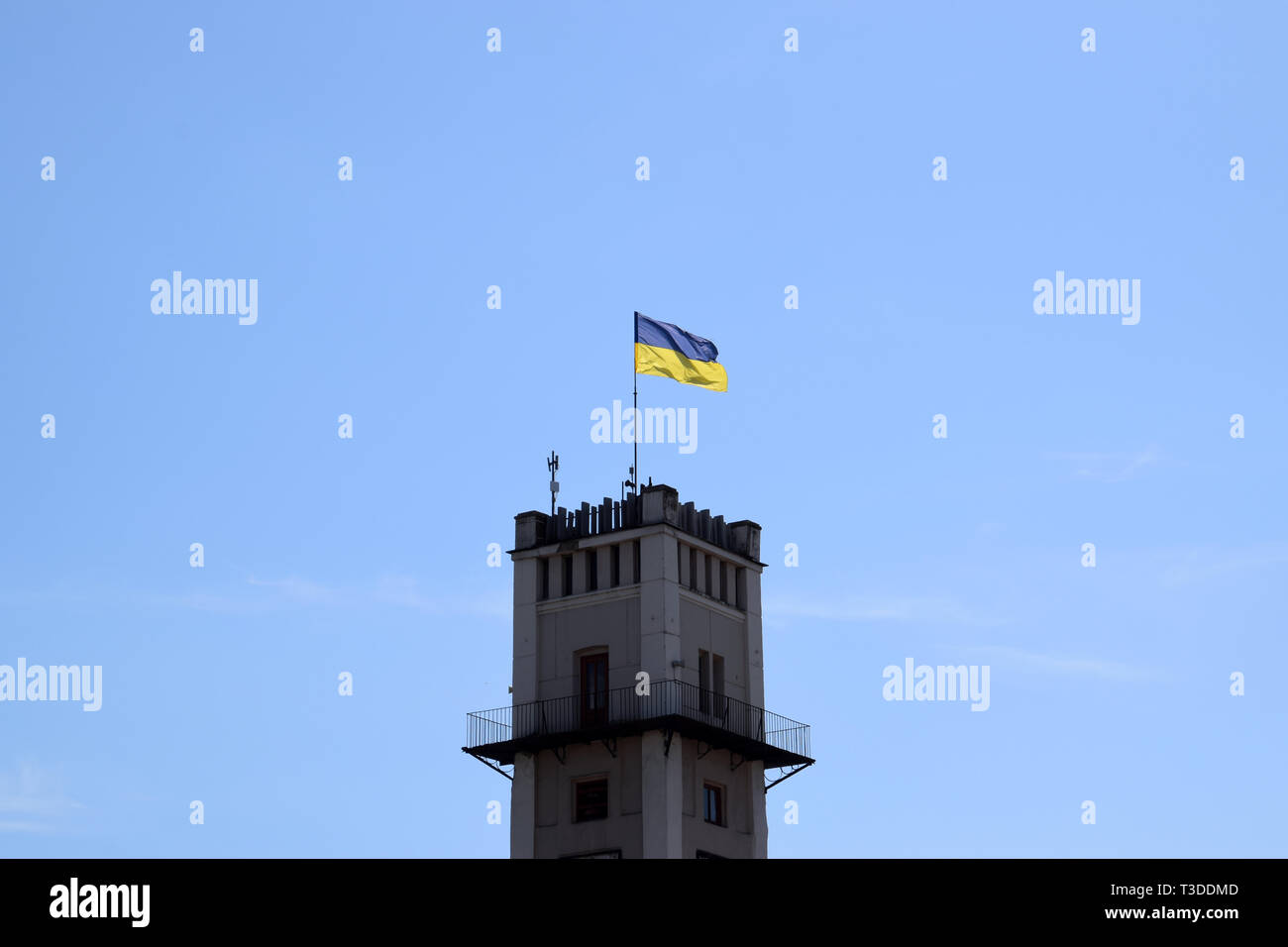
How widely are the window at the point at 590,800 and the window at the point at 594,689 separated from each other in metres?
2.42

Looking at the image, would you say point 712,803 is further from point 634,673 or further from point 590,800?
point 634,673

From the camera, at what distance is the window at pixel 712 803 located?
83.4 metres

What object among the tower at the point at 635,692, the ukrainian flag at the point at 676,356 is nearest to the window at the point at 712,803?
the tower at the point at 635,692

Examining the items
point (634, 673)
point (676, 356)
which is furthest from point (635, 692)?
point (676, 356)

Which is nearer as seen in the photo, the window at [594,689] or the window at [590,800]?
the window at [590,800]

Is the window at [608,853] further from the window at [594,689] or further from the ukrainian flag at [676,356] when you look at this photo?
the ukrainian flag at [676,356]

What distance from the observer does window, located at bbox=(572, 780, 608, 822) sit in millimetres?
82688

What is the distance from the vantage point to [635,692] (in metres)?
83.1

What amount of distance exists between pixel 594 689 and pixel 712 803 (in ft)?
22.1
